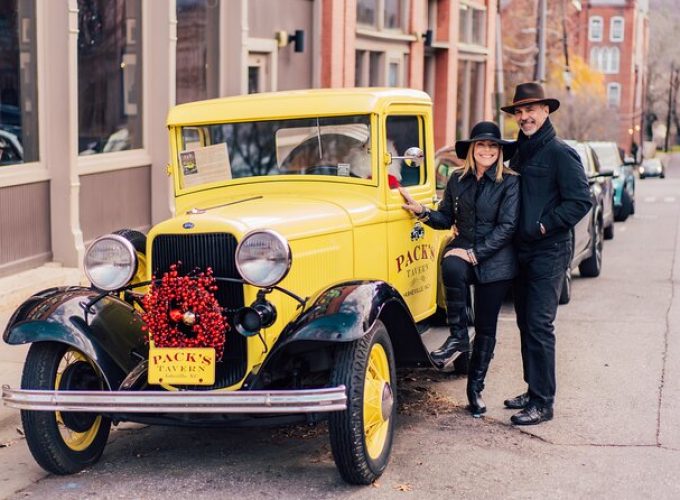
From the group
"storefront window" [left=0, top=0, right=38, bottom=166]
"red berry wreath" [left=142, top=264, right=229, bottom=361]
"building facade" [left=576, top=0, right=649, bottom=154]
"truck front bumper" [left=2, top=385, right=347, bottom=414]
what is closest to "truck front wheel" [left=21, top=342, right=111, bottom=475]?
"truck front bumper" [left=2, top=385, right=347, bottom=414]

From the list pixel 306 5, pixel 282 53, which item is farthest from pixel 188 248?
pixel 306 5

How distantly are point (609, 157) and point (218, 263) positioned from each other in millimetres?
18489

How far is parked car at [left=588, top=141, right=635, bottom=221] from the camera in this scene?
22.9 metres

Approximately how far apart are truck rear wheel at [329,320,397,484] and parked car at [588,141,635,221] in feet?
56.3

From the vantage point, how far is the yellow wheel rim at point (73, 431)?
19.5 feet

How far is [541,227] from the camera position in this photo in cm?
672

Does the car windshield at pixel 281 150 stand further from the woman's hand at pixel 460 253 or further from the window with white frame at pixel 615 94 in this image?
the window with white frame at pixel 615 94

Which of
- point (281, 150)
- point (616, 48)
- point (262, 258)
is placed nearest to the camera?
point (262, 258)

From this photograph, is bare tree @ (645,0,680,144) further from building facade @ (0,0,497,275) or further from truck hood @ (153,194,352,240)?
truck hood @ (153,194,352,240)

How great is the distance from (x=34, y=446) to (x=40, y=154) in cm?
596

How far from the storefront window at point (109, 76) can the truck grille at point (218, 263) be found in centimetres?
654

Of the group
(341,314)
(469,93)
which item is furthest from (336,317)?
(469,93)

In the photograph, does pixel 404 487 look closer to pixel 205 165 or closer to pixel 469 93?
pixel 205 165

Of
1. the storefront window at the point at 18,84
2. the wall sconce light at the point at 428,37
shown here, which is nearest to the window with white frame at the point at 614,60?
the wall sconce light at the point at 428,37
